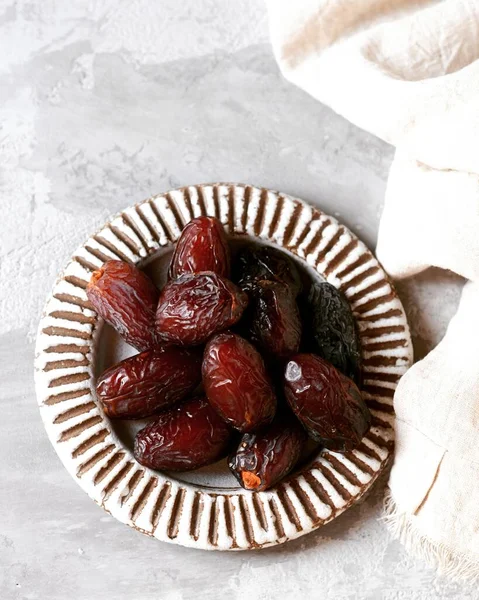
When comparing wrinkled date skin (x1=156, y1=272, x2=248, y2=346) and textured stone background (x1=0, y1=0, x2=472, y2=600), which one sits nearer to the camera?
wrinkled date skin (x1=156, y1=272, x2=248, y2=346)

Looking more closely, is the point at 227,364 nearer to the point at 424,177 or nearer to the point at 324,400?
the point at 324,400

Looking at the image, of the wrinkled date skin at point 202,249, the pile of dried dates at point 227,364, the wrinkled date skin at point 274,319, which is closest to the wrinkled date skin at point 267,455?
the pile of dried dates at point 227,364

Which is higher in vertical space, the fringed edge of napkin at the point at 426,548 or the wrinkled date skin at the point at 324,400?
the wrinkled date skin at the point at 324,400

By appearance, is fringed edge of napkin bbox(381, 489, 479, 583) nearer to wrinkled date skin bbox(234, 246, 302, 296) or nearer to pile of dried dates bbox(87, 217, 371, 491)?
pile of dried dates bbox(87, 217, 371, 491)

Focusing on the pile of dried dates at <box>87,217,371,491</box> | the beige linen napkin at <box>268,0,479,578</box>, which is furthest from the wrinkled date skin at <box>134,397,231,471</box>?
the beige linen napkin at <box>268,0,479,578</box>

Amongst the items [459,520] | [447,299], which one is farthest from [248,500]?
[447,299]

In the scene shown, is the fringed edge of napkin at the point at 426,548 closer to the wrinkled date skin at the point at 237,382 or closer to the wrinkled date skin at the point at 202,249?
the wrinkled date skin at the point at 237,382
